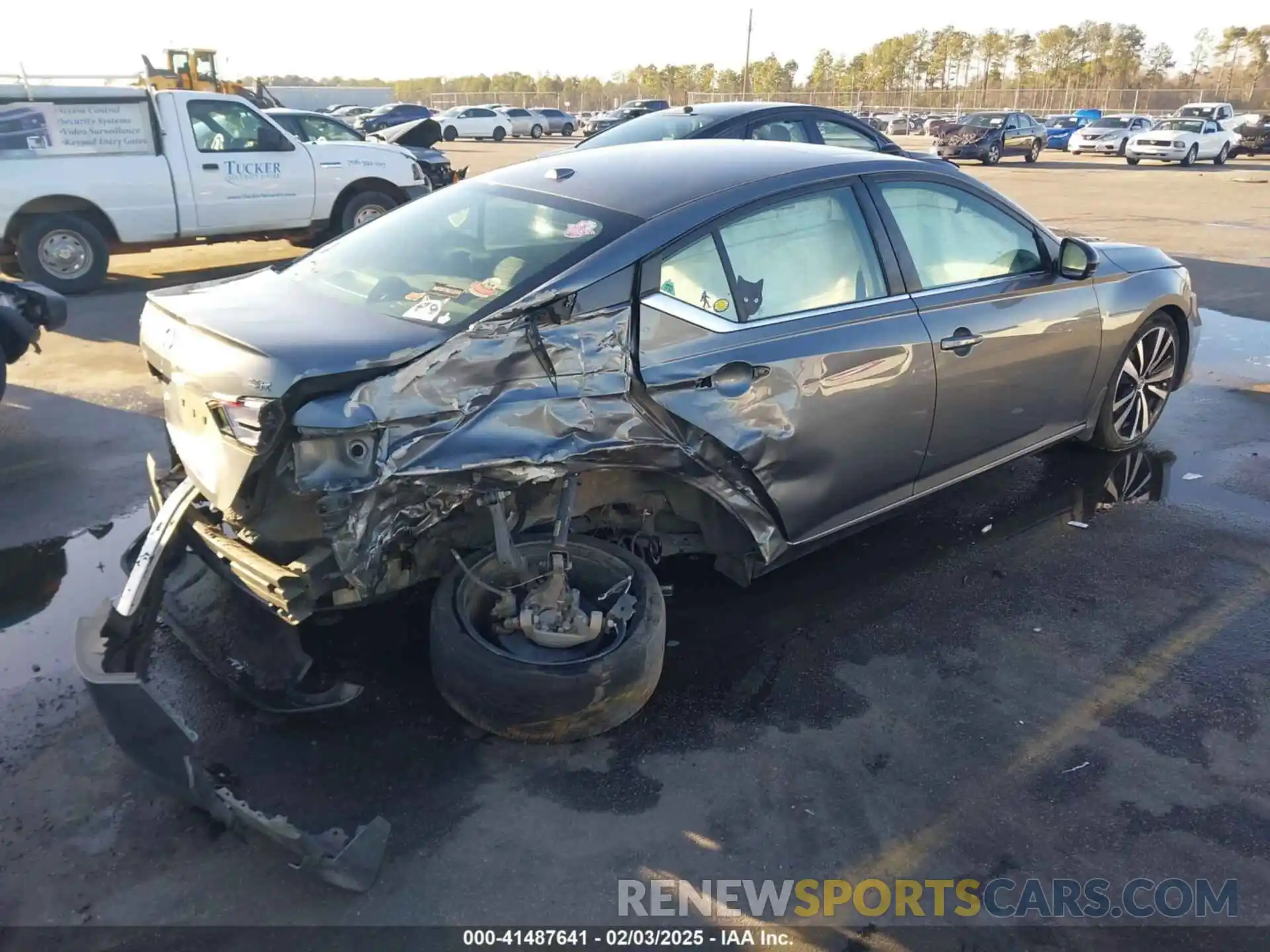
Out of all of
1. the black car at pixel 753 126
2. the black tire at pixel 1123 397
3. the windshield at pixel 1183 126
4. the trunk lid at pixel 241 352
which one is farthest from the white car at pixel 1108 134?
the trunk lid at pixel 241 352

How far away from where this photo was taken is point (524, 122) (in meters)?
43.4

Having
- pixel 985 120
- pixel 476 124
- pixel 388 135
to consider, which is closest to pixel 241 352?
pixel 388 135

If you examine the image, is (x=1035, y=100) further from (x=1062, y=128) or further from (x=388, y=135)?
(x=388, y=135)

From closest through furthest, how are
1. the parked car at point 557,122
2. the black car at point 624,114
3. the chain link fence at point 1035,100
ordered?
the black car at point 624,114
the parked car at point 557,122
the chain link fence at point 1035,100

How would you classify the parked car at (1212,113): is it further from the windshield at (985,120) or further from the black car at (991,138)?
the windshield at (985,120)

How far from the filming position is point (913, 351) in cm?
382

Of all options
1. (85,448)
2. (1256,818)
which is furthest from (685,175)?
(85,448)

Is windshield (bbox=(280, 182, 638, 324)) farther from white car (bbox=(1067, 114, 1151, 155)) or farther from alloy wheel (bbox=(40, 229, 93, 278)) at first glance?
white car (bbox=(1067, 114, 1151, 155))

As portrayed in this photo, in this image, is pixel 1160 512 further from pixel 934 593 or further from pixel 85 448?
pixel 85 448

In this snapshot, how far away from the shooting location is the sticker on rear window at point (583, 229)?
335 cm

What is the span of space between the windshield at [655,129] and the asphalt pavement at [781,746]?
193 inches

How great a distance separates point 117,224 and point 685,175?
8.19 m

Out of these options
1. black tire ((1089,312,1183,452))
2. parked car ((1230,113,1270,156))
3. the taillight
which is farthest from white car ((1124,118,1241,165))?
the taillight

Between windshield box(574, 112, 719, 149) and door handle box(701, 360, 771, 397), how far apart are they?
5.68m
